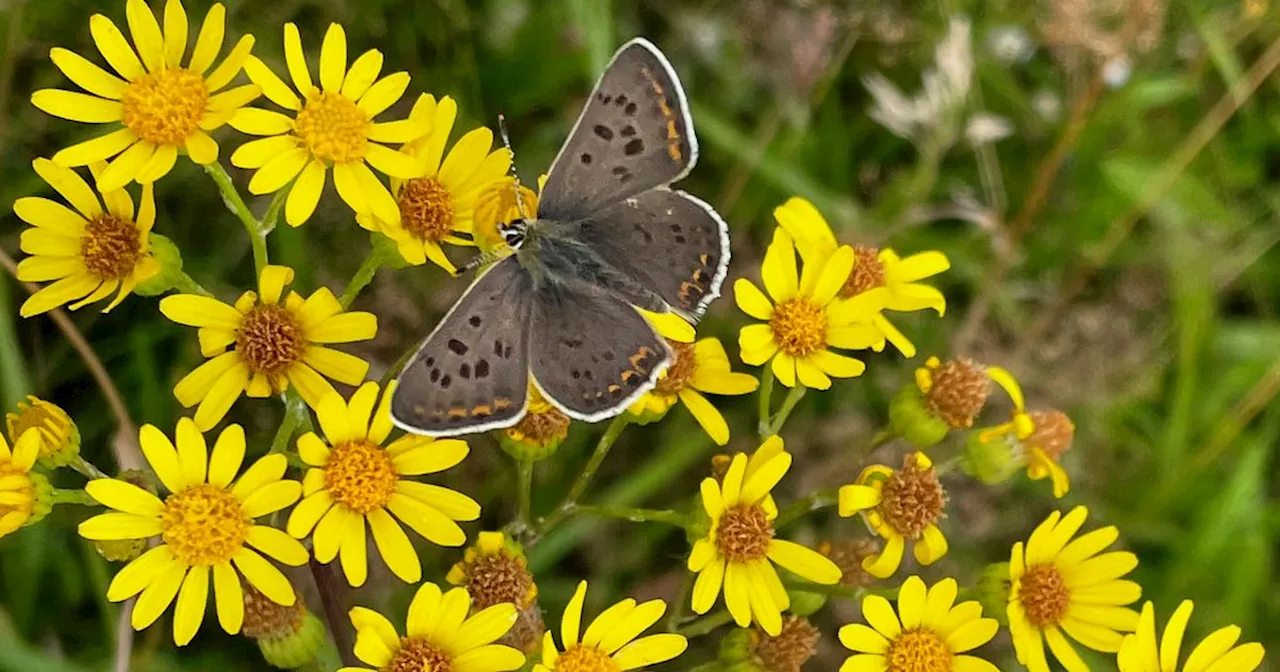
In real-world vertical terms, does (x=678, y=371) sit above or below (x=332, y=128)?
below

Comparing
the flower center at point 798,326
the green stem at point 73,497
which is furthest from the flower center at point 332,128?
the flower center at point 798,326

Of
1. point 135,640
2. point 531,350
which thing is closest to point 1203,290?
point 531,350

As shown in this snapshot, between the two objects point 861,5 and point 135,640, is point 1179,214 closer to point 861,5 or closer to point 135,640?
point 861,5

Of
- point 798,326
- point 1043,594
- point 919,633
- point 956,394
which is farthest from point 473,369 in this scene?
point 1043,594

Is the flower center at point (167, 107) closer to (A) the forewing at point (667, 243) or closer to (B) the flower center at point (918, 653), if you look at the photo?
(A) the forewing at point (667, 243)

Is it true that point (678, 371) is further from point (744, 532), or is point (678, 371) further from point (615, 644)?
point (615, 644)

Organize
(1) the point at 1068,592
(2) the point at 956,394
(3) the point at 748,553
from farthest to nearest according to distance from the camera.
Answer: (2) the point at 956,394 → (1) the point at 1068,592 → (3) the point at 748,553
